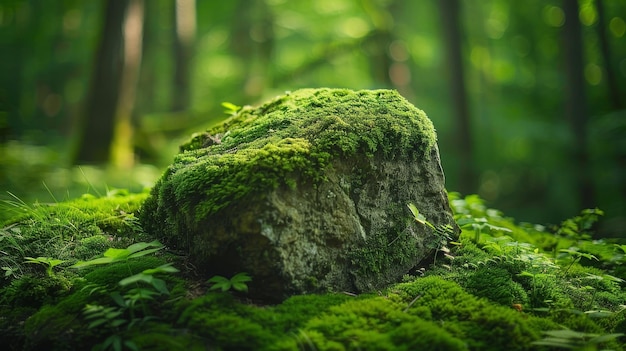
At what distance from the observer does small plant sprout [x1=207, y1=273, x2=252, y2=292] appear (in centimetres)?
224

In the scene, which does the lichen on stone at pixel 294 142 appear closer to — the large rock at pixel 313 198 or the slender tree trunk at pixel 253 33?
the large rock at pixel 313 198

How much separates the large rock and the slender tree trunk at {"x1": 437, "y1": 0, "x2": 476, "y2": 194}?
7941 mm

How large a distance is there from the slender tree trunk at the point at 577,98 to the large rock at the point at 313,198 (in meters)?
7.07

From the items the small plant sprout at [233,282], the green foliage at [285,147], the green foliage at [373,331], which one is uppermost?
the green foliage at [285,147]

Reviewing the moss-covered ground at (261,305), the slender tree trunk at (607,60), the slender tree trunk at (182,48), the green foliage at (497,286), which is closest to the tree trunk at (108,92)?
the slender tree trunk at (182,48)

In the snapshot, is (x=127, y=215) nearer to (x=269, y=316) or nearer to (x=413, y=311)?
(x=269, y=316)

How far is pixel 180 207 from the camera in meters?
2.78

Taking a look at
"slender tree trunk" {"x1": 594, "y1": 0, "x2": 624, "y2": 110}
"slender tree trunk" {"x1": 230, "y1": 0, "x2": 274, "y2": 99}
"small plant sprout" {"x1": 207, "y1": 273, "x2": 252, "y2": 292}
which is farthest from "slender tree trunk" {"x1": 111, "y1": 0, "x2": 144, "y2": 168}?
"slender tree trunk" {"x1": 594, "y1": 0, "x2": 624, "y2": 110}

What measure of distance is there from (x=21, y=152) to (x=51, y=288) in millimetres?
6248

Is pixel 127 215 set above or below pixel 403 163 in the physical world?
below

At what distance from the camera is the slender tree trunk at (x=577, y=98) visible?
8820mm

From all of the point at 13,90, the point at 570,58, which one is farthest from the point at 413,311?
the point at 13,90

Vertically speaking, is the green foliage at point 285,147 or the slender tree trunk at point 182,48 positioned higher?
the slender tree trunk at point 182,48

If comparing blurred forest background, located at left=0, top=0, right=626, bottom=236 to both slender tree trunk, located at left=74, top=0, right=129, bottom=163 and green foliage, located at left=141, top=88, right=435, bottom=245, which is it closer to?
slender tree trunk, located at left=74, top=0, right=129, bottom=163
